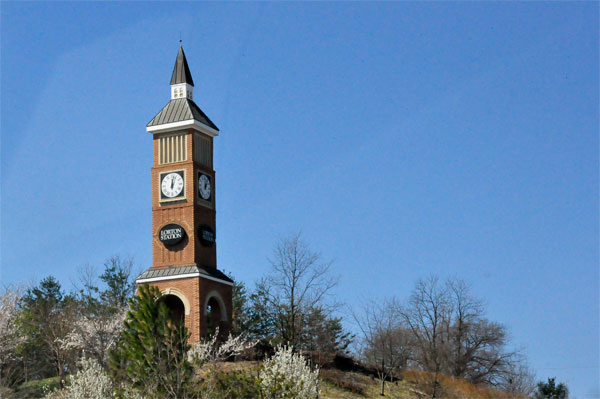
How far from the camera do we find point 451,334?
202 ft

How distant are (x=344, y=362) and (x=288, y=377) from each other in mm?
20884

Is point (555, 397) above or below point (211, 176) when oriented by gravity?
below

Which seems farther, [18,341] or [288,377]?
[18,341]

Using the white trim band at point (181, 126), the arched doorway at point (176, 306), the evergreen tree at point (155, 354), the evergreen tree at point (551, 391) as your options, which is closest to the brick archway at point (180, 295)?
the arched doorway at point (176, 306)

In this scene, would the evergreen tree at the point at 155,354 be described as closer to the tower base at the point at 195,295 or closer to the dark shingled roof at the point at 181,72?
the tower base at the point at 195,295

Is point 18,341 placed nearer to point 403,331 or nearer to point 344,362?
point 344,362

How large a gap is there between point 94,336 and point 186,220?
292 inches

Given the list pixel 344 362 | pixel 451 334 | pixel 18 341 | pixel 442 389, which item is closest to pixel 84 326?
pixel 18 341

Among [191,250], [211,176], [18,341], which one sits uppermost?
[211,176]

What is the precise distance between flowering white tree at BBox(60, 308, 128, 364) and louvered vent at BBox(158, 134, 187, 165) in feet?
26.6

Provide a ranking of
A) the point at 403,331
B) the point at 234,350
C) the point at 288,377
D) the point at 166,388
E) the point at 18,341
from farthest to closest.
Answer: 1. the point at 403,331
2. the point at 18,341
3. the point at 234,350
4. the point at 288,377
5. the point at 166,388

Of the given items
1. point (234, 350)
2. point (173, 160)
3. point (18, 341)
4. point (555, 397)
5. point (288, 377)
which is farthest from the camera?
point (555, 397)

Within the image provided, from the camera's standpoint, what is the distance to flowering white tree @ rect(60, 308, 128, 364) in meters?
47.6

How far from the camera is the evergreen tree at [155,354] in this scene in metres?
30.0
